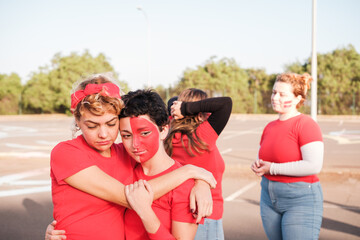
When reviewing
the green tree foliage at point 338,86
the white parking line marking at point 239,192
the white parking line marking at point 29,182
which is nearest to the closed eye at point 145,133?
the white parking line marking at point 239,192

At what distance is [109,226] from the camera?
1959 mm

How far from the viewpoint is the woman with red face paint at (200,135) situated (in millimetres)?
2742

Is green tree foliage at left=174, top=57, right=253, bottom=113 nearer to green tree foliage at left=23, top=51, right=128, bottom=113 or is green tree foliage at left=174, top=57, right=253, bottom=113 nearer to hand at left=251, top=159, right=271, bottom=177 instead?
green tree foliage at left=23, top=51, right=128, bottom=113

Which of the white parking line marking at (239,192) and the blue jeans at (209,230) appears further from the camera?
the white parking line marking at (239,192)

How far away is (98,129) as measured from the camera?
1949 millimetres

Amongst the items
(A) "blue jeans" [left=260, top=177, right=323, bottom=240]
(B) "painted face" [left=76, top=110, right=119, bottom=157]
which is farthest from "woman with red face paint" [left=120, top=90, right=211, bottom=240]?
(A) "blue jeans" [left=260, top=177, right=323, bottom=240]

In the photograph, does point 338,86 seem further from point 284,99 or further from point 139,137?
point 139,137

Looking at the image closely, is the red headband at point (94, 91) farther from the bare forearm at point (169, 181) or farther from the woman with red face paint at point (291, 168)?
the woman with red face paint at point (291, 168)

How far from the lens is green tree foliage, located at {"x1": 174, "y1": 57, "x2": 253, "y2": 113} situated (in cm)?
3816

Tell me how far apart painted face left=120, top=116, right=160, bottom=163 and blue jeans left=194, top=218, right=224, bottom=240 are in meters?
0.78

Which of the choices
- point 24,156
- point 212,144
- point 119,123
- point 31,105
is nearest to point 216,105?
point 212,144

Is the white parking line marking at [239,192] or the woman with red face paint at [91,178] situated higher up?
the woman with red face paint at [91,178]

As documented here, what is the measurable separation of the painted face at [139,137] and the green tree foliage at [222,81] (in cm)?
3592

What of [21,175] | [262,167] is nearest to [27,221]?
[21,175]
